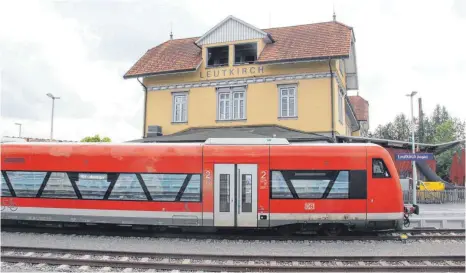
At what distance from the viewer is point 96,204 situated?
39.1 feet

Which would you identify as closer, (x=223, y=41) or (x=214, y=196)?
(x=214, y=196)

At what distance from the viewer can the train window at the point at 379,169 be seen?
11.3m

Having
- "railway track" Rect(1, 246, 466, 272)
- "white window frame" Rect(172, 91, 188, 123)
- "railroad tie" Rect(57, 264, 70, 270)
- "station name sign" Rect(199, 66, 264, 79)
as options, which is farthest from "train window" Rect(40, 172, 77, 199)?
"station name sign" Rect(199, 66, 264, 79)

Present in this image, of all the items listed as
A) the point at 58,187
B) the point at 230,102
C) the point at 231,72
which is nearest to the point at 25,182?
the point at 58,187

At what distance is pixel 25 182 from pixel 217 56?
1266cm

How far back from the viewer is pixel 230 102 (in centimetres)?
2098

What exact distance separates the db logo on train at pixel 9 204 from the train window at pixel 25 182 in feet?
1.00

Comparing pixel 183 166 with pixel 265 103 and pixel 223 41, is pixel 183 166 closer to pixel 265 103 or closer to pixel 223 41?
pixel 265 103

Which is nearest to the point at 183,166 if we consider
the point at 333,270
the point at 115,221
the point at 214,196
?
the point at 214,196

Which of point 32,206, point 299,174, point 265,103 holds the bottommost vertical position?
point 32,206

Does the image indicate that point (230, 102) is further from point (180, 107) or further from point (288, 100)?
point (288, 100)

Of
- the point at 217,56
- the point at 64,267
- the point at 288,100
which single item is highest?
the point at 217,56

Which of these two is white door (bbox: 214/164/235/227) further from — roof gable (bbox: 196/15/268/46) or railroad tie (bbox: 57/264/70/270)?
roof gable (bbox: 196/15/268/46)

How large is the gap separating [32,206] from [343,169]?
9.52m
